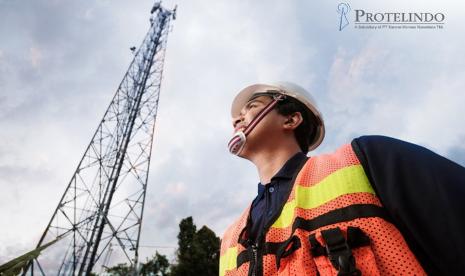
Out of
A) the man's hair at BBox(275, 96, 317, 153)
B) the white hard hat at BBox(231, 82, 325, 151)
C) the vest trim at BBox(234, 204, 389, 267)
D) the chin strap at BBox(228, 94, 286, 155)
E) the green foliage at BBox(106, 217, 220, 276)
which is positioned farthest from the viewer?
the green foliage at BBox(106, 217, 220, 276)

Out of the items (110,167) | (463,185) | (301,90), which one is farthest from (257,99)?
(110,167)

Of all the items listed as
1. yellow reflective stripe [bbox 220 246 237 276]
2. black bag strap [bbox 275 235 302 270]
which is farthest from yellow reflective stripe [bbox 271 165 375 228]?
yellow reflective stripe [bbox 220 246 237 276]

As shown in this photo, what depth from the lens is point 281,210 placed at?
1.53 meters

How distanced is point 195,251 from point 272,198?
24.0 m

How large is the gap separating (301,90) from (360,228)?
1.98 m

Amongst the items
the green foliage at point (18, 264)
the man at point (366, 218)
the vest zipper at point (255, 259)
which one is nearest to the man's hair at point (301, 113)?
the man at point (366, 218)

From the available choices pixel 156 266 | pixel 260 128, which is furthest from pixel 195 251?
pixel 260 128

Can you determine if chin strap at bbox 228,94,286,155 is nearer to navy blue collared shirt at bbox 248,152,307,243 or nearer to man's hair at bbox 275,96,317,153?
man's hair at bbox 275,96,317,153

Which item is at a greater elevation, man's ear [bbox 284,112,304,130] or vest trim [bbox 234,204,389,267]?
man's ear [bbox 284,112,304,130]

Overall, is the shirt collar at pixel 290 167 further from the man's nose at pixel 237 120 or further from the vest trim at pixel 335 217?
the man's nose at pixel 237 120

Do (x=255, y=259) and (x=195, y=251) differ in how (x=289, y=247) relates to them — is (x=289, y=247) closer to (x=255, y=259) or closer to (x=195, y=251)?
(x=255, y=259)

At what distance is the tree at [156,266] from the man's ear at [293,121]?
29789mm

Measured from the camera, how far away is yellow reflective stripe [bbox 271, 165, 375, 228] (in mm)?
1237

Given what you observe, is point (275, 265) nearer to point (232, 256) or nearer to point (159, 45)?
point (232, 256)
